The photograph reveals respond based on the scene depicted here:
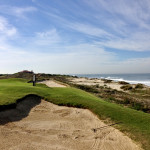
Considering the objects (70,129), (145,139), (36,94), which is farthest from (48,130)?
(36,94)

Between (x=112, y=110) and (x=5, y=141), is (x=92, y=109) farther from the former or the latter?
(x=5, y=141)

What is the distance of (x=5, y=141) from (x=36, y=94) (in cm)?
841

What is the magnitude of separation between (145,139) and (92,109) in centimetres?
482

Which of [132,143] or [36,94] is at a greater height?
[36,94]

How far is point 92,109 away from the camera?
11703 mm

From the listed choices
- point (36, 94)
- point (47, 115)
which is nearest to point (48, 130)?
point (47, 115)

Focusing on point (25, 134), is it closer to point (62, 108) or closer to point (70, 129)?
point (70, 129)

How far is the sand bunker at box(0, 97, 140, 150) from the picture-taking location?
7.00 metres

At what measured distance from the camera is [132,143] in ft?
23.6

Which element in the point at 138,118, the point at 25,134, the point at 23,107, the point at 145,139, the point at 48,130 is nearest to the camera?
the point at 145,139

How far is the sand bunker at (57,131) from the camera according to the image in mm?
7004

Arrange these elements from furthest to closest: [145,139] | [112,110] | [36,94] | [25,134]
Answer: [36,94], [112,110], [25,134], [145,139]

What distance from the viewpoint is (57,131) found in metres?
8.55

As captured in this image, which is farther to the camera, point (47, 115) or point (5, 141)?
point (47, 115)
